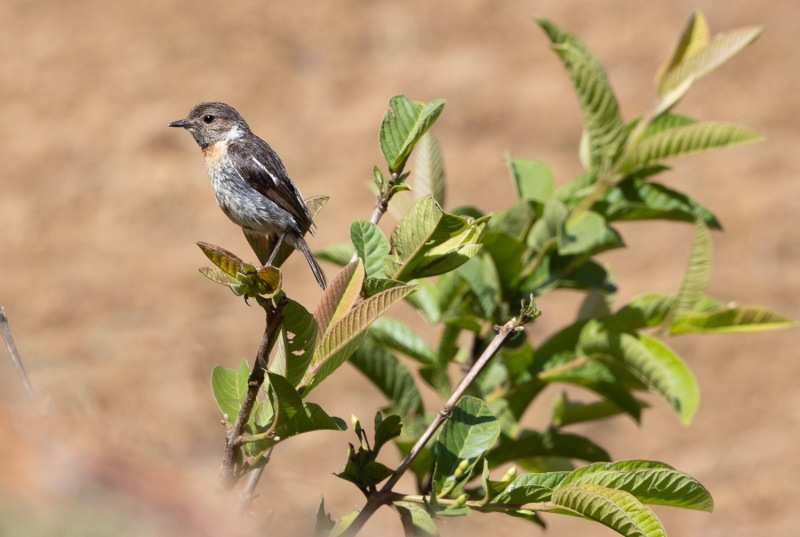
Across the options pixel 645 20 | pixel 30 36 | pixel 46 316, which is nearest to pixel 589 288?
pixel 46 316

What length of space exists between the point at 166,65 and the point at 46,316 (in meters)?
2.55

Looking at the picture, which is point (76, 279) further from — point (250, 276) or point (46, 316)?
point (250, 276)

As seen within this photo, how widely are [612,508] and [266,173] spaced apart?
2.44 metres

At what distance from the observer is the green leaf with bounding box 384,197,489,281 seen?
8.97 feet

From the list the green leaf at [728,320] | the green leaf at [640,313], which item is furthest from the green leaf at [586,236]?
the green leaf at [728,320]

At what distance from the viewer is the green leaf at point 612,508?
94.2 inches

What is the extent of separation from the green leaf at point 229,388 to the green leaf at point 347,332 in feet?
0.60

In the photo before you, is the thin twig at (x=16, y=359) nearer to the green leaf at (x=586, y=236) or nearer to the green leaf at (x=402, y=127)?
the green leaf at (x=402, y=127)

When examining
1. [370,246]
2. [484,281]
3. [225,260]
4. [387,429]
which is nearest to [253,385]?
[225,260]

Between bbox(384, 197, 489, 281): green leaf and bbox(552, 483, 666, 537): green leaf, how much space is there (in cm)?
67

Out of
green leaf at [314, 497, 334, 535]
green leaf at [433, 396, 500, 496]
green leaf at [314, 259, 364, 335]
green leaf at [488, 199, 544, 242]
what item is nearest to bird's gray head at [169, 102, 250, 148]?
green leaf at [488, 199, 544, 242]

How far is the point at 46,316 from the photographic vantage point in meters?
8.23

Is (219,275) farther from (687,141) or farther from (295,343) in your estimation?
(687,141)

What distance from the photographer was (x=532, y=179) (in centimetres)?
400
